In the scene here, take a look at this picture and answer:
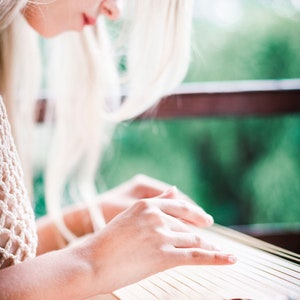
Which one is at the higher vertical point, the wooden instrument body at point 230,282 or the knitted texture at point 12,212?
the knitted texture at point 12,212

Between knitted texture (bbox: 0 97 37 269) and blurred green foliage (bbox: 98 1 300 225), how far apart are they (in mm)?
1451

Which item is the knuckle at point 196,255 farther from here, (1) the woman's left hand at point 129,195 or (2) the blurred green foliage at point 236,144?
(2) the blurred green foliage at point 236,144

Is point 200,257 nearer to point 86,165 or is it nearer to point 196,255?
point 196,255

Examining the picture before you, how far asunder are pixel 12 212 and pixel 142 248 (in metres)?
0.19

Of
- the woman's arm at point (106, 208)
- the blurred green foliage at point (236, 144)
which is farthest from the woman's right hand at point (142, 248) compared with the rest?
the blurred green foliage at point (236, 144)

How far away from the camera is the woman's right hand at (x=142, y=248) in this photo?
2.32ft

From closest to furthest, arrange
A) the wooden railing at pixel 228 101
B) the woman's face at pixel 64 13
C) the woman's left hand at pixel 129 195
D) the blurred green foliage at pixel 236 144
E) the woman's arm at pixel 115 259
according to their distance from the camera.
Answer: the woman's arm at pixel 115 259 → the woman's face at pixel 64 13 → the woman's left hand at pixel 129 195 → the wooden railing at pixel 228 101 → the blurred green foliage at pixel 236 144

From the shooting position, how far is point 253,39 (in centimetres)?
232

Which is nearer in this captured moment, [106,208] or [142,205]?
[142,205]

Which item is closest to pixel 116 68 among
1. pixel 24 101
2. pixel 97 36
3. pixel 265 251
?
pixel 97 36

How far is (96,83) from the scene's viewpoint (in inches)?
58.2

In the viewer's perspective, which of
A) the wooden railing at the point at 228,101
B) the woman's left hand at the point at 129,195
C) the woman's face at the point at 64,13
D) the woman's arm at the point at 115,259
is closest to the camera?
the woman's arm at the point at 115,259

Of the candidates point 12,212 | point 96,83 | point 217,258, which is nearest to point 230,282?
point 217,258

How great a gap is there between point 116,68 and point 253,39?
3.22 feet
